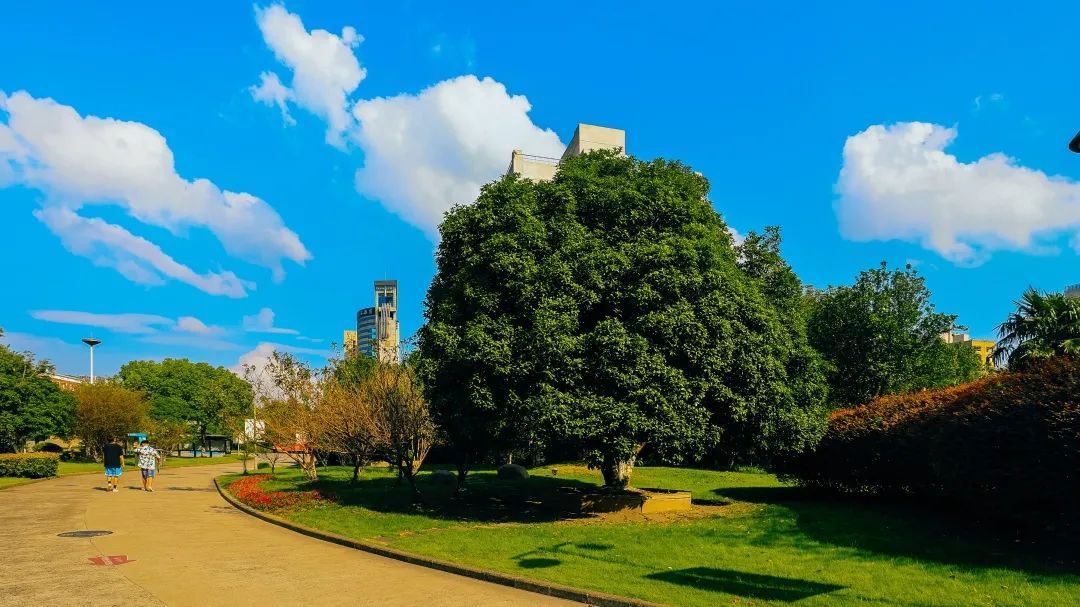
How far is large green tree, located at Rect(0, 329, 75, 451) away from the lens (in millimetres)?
40812

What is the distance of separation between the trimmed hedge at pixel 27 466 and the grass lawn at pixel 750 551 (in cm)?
2020

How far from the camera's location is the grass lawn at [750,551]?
841 cm

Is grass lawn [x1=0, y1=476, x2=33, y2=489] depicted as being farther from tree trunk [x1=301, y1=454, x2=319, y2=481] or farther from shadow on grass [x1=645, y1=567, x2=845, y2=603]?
shadow on grass [x1=645, y1=567, x2=845, y2=603]

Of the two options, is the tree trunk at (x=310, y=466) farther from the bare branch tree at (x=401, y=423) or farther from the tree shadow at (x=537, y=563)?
the tree shadow at (x=537, y=563)

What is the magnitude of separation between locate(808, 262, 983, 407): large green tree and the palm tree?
452 inches

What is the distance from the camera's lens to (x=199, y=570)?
10.2m

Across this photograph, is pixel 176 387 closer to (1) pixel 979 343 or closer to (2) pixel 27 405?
(2) pixel 27 405

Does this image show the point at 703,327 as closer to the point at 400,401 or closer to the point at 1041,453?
the point at 1041,453

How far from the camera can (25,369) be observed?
1704 inches

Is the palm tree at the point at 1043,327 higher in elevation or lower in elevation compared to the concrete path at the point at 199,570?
higher

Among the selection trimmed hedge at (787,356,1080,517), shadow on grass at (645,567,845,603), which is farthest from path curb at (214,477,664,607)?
trimmed hedge at (787,356,1080,517)

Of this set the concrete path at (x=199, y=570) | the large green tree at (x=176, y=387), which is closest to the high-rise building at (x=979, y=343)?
the concrete path at (x=199, y=570)

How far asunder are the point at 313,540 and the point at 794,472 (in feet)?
41.5

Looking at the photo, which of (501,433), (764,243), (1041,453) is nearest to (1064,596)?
(1041,453)
